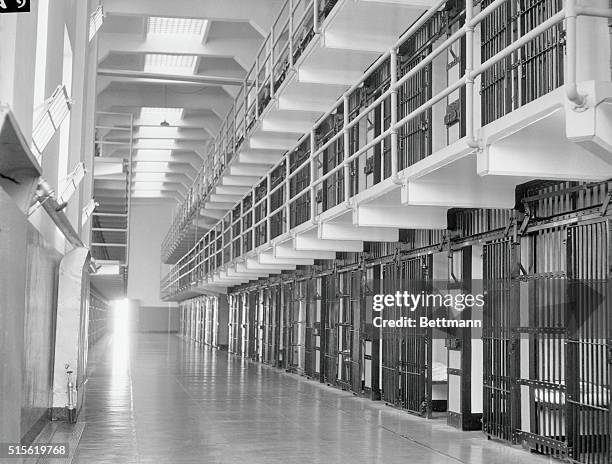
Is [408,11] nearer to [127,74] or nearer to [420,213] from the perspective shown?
[420,213]

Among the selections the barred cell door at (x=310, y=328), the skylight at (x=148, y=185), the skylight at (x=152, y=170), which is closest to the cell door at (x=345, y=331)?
the barred cell door at (x=310, y=328)

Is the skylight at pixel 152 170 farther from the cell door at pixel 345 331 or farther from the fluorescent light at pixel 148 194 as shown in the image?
the cell door at pixel 345 331

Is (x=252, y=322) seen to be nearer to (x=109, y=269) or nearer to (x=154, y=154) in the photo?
(x=109, y=269)

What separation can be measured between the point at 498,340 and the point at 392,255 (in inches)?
137

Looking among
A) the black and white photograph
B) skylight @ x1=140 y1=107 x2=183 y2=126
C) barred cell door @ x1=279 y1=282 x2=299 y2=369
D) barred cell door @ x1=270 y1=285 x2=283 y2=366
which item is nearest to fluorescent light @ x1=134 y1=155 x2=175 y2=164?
skylight @ x1=140 y1=107 x2=183 y2=126

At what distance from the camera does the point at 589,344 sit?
7305 millimetres

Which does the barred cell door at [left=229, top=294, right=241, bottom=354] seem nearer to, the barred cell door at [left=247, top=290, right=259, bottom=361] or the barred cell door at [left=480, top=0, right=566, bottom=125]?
the barred cell door at [left=247, top=290, right=259, bottom=361]

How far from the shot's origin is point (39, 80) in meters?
8.62

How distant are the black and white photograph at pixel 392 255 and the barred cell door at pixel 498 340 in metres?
0.04

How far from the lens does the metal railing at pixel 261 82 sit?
13.5 m

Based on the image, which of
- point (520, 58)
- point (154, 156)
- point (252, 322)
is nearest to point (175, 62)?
point (252, 322)

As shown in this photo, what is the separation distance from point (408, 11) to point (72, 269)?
204 inches

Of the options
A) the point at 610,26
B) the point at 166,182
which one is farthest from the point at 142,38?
the point at 166,182

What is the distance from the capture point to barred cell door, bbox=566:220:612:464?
279 inches
